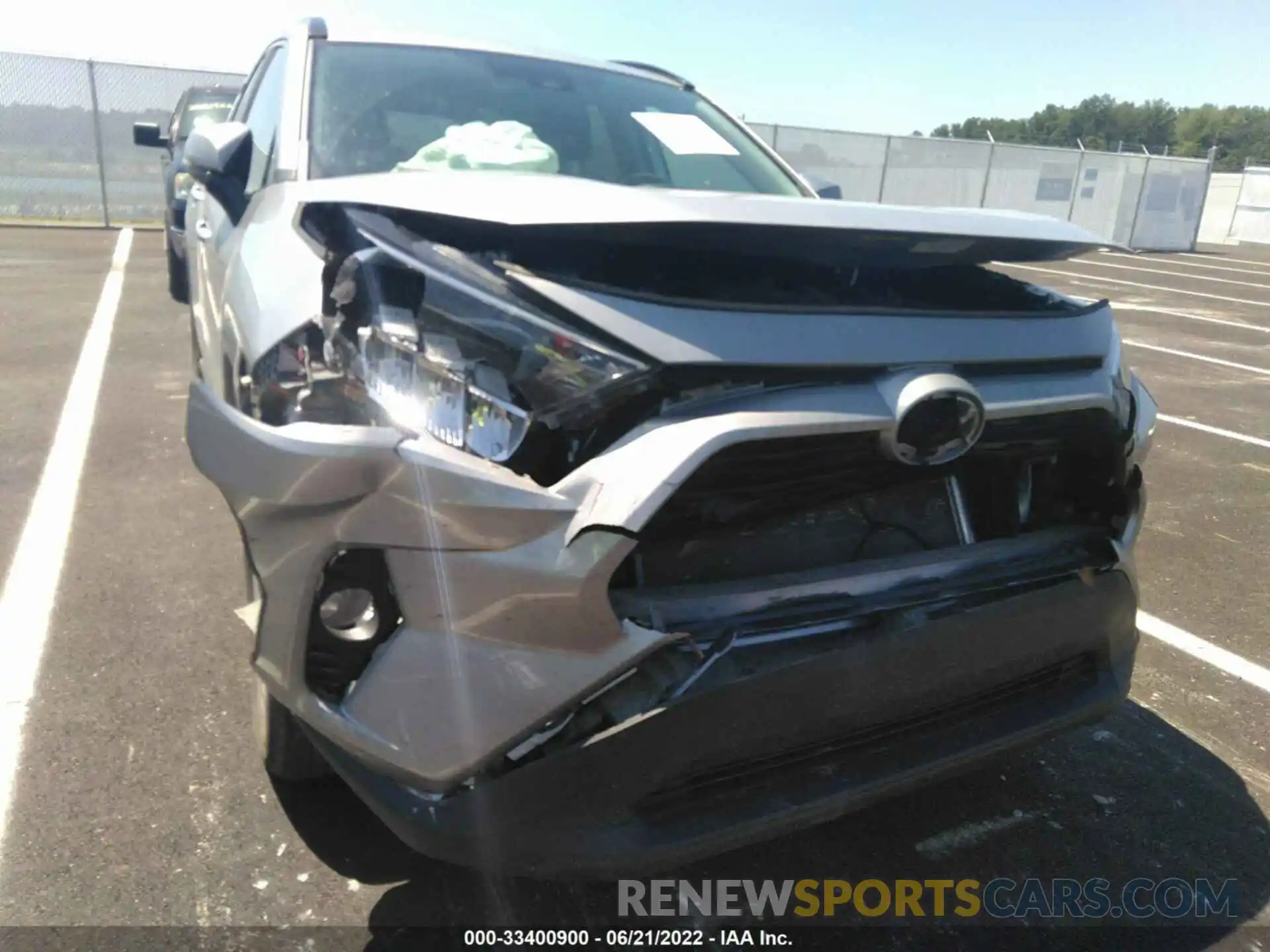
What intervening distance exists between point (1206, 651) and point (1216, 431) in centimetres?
353

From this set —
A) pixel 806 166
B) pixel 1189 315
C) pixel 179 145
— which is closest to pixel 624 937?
pixel 179 145

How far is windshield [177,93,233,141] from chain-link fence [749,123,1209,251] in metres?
9.41

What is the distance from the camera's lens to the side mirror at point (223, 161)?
2725 mm

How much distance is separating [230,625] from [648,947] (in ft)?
5.82

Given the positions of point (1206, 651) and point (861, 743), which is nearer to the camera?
point (861, 743)

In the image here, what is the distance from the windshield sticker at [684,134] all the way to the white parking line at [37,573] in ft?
8.21

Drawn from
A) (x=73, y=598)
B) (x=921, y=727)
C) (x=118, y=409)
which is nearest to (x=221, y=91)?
(x=118, y=409)

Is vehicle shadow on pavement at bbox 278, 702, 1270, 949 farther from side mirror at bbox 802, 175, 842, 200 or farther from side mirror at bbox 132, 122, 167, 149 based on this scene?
side mirror at bbox 132, 122, 167, 149

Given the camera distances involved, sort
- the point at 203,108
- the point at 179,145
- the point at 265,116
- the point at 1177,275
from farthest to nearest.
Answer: the point at 1177,275 < the point at 203,108 < the point at 179,145 < the point at 265,116

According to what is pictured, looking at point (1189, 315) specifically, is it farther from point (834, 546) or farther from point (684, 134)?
point (834, 546)

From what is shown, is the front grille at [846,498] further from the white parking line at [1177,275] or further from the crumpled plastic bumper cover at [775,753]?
the white parking line at [1177,275]

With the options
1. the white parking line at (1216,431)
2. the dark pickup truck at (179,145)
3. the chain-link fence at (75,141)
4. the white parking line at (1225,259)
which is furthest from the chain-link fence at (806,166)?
the dark pickup truck at (179,145)

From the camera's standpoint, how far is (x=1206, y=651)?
10.9 feet

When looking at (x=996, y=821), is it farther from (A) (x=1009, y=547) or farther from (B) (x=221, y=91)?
(B) (x=221, y=91)
